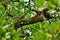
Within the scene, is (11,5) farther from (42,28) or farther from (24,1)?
(42,28)

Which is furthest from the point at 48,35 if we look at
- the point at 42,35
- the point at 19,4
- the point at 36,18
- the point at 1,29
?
the point at 19,4

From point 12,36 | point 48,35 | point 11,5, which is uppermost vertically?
point 48,35

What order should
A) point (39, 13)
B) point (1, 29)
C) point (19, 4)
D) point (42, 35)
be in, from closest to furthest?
1. point (42, 35)
2. point (39, 13)
3. point (1, 29)
4. point (19, 4)

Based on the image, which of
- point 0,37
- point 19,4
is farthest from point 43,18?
point 19,4

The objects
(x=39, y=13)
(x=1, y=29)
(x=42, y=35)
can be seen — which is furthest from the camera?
(x=1, y=29)

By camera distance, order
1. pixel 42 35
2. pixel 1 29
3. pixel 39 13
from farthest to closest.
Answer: pixel 1 29
pixel 39 13
pixel 42 35

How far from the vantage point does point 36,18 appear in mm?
872

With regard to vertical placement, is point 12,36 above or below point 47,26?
→ below

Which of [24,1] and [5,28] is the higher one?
[5,28]

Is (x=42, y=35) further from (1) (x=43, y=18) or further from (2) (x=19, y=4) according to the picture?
(2) (x=19, y=4)

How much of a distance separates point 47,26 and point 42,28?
19 mm

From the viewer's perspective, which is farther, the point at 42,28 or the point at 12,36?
the point at 12,36

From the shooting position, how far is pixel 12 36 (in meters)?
1.01

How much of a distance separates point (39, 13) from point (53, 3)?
75mm
